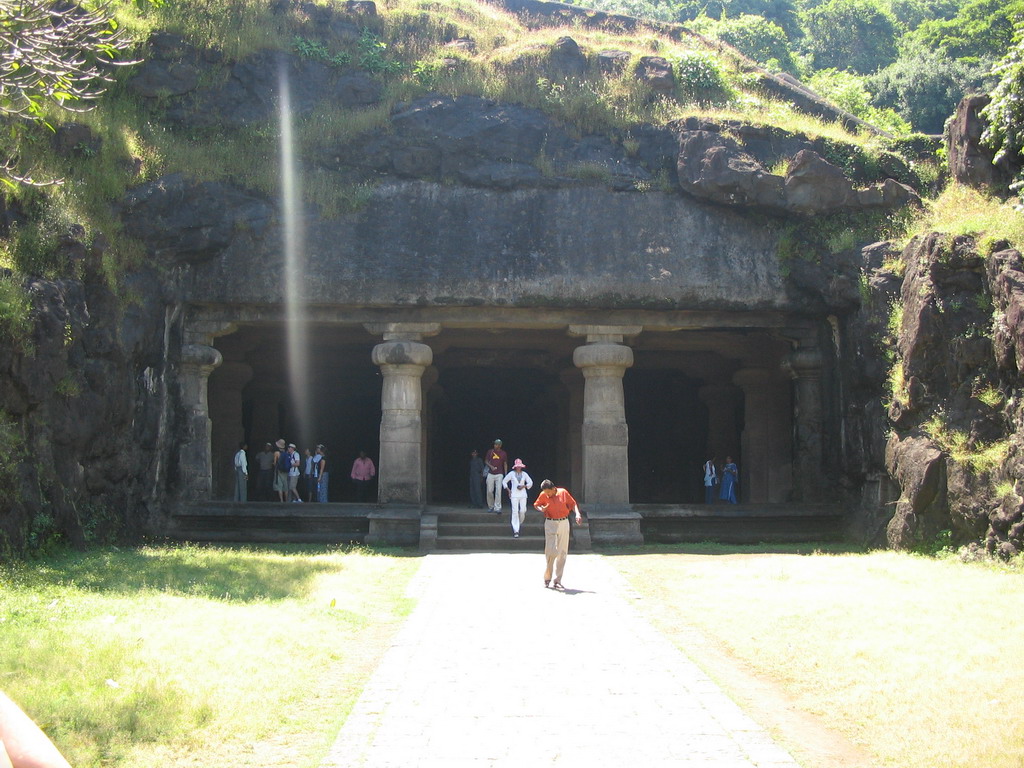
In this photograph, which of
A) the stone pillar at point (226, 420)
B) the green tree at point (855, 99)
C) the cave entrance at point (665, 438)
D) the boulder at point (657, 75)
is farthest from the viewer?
the green tree at point (855, 99)

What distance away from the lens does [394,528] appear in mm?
16469

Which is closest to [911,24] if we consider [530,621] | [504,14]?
[504,14]

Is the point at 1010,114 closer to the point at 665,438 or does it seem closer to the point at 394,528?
the point at 394,528

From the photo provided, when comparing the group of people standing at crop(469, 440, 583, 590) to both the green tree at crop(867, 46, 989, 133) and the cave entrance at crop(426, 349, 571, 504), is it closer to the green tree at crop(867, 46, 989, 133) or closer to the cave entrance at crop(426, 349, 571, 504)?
the cave entrance at crop(426, 349, 571, 504)

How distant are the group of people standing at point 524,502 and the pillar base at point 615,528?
28cm

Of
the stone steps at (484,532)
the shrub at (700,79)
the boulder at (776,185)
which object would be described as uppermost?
the shrub at (700,79)

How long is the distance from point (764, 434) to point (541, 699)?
14441 millimetres

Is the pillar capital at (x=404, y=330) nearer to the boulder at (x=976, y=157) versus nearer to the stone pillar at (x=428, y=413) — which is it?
the stone pillar at (x=428, y=413)

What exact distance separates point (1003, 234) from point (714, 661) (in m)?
8.66

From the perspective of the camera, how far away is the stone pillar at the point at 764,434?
66.2 ft

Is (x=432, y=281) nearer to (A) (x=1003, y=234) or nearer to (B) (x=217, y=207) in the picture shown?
(B) (x=217, y=207)

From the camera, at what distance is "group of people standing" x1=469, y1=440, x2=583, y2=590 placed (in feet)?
38.8

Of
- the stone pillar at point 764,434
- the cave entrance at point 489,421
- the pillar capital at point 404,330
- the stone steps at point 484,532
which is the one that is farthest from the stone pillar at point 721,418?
the pillar capital at point 404,330

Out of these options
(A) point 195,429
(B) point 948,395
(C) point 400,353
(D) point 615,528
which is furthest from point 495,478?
(B) point 948,395
